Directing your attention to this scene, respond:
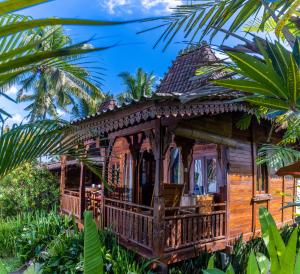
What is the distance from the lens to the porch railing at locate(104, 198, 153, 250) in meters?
6.39

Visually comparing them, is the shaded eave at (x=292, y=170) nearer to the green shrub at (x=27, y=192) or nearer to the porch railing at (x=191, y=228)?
the porch railing at (x=191, y=228)

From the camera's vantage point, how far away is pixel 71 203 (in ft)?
35.9

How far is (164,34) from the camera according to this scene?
2.92m

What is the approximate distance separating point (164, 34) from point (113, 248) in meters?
5.11

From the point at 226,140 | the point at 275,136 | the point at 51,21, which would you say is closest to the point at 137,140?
the point at 226,140

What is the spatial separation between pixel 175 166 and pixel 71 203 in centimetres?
388

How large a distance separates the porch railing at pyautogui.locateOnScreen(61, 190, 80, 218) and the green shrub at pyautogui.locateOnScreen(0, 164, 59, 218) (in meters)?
1.87

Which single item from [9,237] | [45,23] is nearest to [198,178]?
[9,237]

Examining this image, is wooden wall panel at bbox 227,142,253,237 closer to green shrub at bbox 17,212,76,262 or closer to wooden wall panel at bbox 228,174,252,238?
wooden wall panel at bbox 228,174,252,238

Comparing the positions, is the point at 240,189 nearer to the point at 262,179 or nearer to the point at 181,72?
the point at 262,179

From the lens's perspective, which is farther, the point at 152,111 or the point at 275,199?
the point at 275,199

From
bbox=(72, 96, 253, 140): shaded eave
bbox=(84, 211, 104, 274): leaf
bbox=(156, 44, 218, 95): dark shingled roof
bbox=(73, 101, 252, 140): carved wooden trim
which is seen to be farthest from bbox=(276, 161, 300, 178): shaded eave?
bbox=(156, 44, 218, 95): dark shingled roof

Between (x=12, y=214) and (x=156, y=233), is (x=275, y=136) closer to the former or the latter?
(x=156, y=233)

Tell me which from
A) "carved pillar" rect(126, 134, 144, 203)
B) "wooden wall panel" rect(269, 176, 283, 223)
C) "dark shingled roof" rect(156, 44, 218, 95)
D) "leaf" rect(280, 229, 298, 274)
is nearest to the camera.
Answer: "leaf" rect(280, 229, 298, 274)
